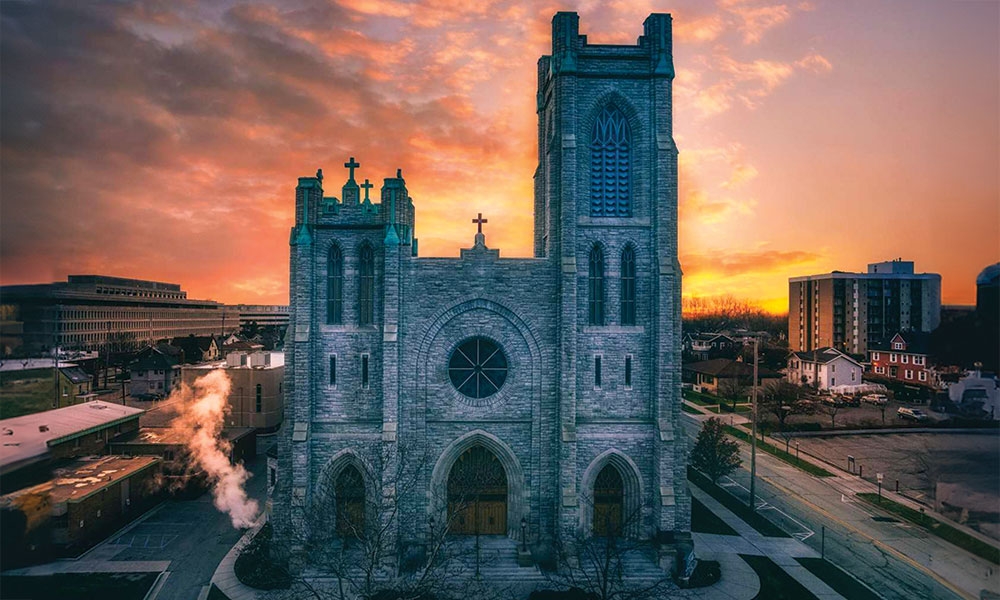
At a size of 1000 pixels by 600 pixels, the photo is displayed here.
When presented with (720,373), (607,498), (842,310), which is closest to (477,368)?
(607,498)

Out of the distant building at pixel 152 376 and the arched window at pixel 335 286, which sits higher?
the arched window at pixel 335 286

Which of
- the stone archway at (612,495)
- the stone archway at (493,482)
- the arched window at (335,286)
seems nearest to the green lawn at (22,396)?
the arched window at (335,286)

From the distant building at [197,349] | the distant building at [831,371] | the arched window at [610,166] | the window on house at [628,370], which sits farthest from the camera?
the distant building at [197,349]

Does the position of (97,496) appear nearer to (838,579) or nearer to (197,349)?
(838,579)

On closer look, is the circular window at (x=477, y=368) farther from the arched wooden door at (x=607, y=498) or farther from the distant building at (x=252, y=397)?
the distant building at (x=252, y=397)

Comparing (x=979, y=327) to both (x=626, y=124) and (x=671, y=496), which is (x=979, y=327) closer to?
(x=671, y=496)

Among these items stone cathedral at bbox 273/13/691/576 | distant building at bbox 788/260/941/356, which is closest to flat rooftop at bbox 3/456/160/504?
stone cathedral at bbox 273/13/691/576
